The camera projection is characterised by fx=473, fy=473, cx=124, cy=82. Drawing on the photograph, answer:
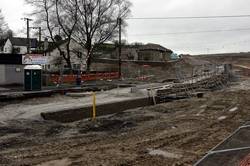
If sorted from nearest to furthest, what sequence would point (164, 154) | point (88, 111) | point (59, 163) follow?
point (59, 163), point (164, 154), point (88, 111)

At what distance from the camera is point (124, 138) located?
15.8 meters

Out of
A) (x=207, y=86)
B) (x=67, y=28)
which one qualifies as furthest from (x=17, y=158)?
(x=67, y=28)

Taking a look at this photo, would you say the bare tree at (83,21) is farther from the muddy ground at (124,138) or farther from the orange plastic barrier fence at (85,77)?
the muddy ground at (124,138)

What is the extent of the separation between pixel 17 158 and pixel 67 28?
59.1 m

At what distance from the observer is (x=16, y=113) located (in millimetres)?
23609

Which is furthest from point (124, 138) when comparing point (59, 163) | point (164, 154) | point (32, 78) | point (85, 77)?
point (85, 77)

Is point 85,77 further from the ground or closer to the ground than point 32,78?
closer to the ground

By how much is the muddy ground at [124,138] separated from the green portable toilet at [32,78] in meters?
14.6

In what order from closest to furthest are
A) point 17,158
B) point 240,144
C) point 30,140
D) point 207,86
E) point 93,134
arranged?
point 240,144, point 17,158, point 30,140, point 93,134, point 207,86

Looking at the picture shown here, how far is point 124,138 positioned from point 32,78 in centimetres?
2304

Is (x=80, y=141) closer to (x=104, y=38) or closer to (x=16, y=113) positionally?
(x=16, y=113)

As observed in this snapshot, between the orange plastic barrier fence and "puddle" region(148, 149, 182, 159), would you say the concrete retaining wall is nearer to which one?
"puddle" region(148, 149, 182, 159)

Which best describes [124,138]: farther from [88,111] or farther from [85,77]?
[85,77]

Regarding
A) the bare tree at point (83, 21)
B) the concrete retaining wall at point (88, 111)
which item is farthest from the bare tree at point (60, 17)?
the concrete retaining wall at point (88, 111)
